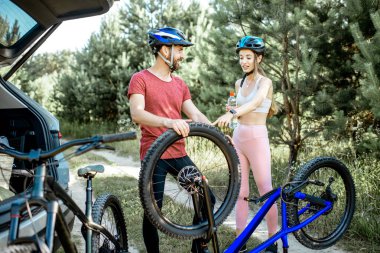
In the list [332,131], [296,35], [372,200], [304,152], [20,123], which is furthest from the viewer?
[304,152]

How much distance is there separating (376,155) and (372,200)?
0.50 meters

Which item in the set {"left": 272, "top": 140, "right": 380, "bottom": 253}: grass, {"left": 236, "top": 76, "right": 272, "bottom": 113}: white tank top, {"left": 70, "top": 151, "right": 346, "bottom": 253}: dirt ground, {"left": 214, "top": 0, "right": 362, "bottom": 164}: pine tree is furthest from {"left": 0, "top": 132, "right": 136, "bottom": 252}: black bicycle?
{"left": 214, "top": 0, "right": 362, "bottom": 164}: pine tree

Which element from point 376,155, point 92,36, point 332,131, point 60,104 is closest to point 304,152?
point 332,131

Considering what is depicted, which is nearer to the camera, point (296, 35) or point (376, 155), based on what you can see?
point (376, 155)

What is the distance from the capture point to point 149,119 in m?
2.69

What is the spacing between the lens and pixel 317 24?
5789 millimetres

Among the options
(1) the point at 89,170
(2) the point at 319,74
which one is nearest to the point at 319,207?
(1) the point at 89,170

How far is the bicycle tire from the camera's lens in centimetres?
166

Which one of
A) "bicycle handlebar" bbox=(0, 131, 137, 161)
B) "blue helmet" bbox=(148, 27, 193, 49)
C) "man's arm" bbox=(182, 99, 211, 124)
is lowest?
"bicycle handlebar" bbox=(0, 131, 137, 161)

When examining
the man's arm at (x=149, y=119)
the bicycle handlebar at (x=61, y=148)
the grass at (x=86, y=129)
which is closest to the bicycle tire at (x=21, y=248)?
the bicycle handlebar at (x=61, y=148)

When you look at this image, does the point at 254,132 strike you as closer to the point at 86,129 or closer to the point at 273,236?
the point at 273,236

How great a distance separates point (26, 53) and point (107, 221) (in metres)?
1.52

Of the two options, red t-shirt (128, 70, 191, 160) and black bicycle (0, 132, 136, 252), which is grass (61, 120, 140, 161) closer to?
red t-shirt (128, 70, 191, 160)

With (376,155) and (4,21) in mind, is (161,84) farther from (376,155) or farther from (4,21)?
(376,155)
